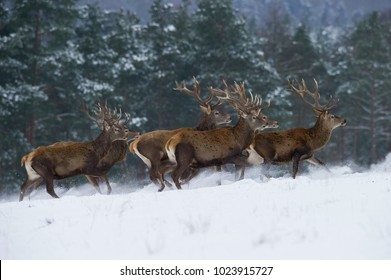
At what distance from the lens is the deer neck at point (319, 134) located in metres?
13.2

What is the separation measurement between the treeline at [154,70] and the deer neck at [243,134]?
10416mm

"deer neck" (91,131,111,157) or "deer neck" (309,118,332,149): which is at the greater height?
"deer neck" (309,118,332,149)

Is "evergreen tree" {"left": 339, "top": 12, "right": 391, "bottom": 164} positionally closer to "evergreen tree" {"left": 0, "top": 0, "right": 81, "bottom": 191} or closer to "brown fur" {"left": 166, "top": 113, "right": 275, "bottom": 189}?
"evergreen tree" {"left": 0, "top": 0, "right": 81, "bottom": 191}

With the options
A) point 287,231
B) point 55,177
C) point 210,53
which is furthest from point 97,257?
point 210,53

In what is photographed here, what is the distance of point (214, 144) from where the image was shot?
12.1 m

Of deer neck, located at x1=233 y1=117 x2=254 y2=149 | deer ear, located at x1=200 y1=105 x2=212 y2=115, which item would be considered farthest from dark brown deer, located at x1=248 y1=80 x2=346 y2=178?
deer ear, located at x1=200 y1=105 x2=212 y2=115

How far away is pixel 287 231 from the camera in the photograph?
6785 millimetres

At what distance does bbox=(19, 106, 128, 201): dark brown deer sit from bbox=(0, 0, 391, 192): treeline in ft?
33.4

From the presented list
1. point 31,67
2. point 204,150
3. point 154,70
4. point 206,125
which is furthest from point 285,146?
point 154,70

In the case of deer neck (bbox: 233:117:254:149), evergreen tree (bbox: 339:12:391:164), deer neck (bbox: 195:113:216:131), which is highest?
deer neck (bbox: 233:117:254:149)

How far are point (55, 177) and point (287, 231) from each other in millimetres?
7521

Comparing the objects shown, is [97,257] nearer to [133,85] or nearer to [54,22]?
[54,22]

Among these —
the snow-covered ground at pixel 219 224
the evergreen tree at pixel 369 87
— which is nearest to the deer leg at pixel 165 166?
the snow-covered ground at pixel 219 224

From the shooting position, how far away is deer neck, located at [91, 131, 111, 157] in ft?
45.6
